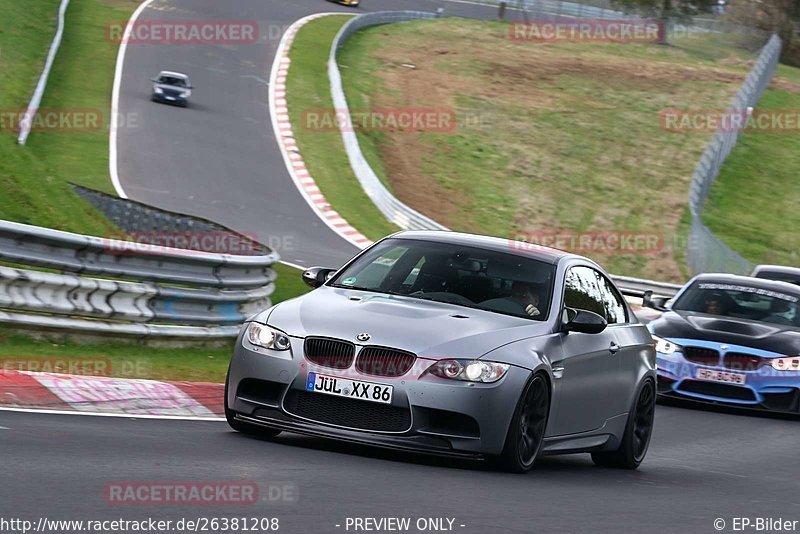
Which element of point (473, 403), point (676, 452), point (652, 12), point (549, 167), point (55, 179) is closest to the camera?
point (473, 403)

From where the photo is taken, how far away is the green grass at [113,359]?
1104 centimetres

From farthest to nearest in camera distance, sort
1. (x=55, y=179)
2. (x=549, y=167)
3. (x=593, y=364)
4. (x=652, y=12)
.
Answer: (x=652, y=12)
(x=549, y=167)
(x=55, y=179)
(x=593, y=364)

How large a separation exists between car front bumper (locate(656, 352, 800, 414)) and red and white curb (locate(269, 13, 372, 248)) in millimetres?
14167

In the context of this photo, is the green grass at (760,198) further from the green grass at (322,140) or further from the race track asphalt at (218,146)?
the race track asphalt at (218,146)

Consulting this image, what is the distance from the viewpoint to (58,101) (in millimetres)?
36656

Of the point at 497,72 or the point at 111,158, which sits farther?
the point at 497,72

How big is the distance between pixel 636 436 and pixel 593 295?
3.95 feet

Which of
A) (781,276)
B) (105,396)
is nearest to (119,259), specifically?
(105,396)

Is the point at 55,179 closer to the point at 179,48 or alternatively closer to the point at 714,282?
the point at 714,282

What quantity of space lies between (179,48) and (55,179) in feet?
105

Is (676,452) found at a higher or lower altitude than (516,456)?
lower

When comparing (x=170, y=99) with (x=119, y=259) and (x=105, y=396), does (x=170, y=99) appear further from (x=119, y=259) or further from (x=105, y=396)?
(x=105, y=396)

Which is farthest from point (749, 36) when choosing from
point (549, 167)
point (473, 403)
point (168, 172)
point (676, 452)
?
point (473, 403)

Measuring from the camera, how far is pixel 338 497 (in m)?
6.79
